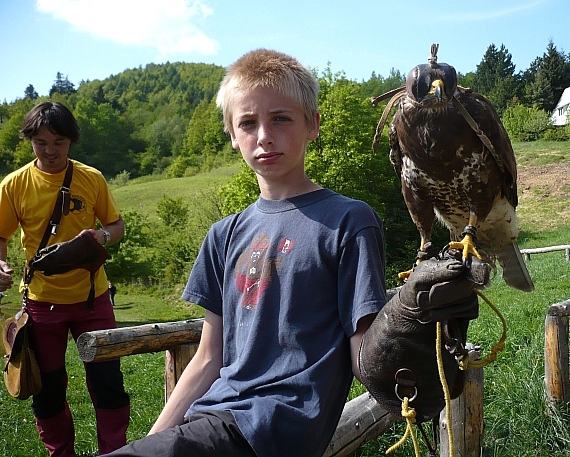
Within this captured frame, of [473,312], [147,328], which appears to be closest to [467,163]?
[473,312]

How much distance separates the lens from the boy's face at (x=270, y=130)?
1.72m

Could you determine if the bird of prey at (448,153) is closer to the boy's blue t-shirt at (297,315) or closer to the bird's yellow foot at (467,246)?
the bird's yellow foot at (467,246)

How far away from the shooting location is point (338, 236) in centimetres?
162

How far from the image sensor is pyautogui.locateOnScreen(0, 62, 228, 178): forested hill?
69.6m

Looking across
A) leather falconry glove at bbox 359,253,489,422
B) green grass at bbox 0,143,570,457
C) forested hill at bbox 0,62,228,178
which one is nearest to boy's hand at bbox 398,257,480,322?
leather falconry glove at bbox 359,253,489,422

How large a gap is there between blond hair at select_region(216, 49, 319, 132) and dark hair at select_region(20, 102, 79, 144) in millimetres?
2072

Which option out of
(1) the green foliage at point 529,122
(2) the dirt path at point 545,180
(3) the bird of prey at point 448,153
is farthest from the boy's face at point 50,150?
(2) the dirt path at point 545,180

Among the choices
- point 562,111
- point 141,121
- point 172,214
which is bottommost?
point 172,214

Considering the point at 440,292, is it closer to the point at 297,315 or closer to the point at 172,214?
the point at 297,315

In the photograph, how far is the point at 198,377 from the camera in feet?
6.14

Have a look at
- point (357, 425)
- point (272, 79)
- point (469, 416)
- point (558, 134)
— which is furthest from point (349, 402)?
point (558, 134)

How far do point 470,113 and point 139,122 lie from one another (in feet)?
294

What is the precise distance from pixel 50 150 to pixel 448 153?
2.52m

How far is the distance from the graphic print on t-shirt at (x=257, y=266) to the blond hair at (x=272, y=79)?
1.41 ft
